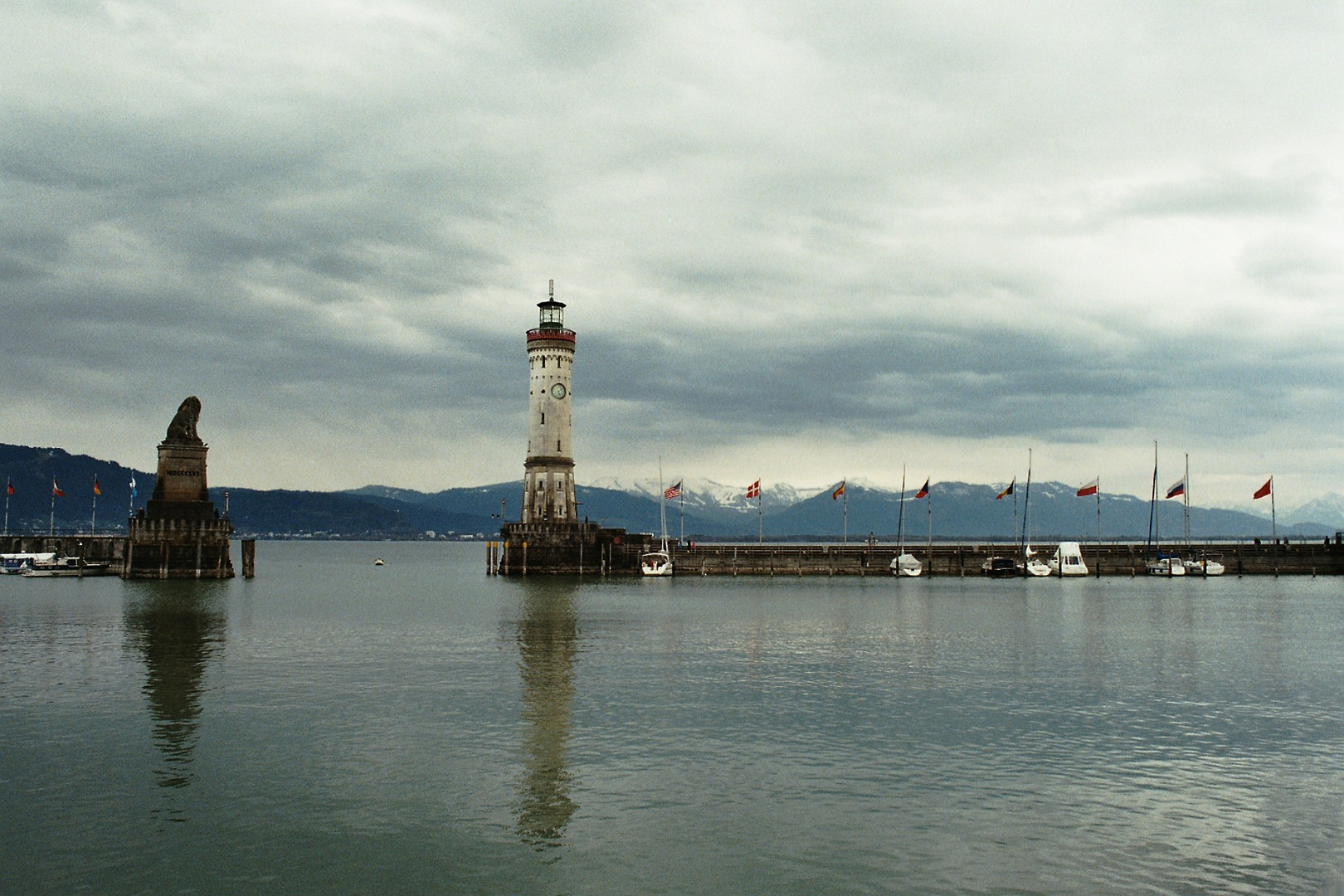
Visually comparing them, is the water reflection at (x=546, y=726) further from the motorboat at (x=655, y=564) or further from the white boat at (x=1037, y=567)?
the white boat at (x=1037, y=567)

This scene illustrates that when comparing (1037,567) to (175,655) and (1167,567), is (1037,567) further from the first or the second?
(175,655)

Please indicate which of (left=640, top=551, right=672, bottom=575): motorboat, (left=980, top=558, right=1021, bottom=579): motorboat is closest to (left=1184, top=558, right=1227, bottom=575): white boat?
(left=980, top=558, right=1021, bottom=579): motorboat

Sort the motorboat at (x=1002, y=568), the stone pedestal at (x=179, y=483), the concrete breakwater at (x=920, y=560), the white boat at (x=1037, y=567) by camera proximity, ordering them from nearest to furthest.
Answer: the stone pedestal at (x=179, y=483) < the white boat at (x=1037, y=567) < the concrete breakwater at (x=920, y=560) < the motorboat at (x=1002, y=568)

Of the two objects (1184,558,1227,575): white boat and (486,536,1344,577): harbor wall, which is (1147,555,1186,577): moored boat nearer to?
(1184,558,1227,575): white boat

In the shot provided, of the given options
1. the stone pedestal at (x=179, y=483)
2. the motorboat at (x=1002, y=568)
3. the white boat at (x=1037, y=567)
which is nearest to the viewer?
the stone pedestal at (x=179, y=483)

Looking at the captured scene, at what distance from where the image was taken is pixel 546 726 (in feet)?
101

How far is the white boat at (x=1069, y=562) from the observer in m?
120

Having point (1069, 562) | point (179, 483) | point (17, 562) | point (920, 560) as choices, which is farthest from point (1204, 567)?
point (17, 562)

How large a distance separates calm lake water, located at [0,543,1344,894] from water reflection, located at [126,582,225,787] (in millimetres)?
251

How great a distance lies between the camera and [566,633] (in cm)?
5725

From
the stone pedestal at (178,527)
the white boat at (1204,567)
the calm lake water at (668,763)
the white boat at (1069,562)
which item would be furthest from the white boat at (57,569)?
the white boat at (1204,567)

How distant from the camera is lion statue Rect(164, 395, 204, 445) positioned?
319 feet

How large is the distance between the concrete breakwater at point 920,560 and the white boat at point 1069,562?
3.37 metres

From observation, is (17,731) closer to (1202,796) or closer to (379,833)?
(379,833)
